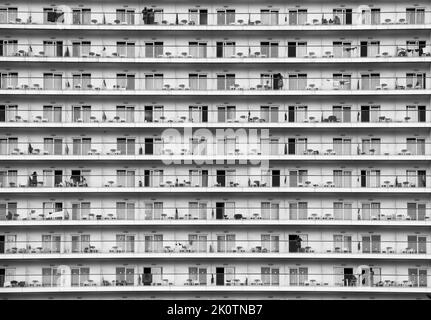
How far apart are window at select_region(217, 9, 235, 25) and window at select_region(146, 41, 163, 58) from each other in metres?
3.51

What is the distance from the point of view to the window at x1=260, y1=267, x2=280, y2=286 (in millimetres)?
71500

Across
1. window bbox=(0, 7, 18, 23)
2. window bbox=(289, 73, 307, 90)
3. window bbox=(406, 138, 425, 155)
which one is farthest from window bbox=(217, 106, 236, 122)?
window bbox=(0, 7, 18, 23)

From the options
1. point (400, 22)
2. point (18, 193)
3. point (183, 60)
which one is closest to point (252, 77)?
point (183, 60)

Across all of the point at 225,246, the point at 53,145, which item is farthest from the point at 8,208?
the point at 225,246

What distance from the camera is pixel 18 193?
235ft

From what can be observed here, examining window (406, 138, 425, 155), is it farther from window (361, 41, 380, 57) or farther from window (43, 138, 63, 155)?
window (43, 138, 63, 155)

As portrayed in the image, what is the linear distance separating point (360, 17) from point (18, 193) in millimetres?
21140

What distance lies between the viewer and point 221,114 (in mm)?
72750

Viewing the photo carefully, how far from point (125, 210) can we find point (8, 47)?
11.1 meters

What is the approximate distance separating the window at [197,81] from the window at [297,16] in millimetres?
5732

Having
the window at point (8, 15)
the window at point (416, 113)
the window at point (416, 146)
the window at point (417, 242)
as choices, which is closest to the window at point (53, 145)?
the window at point (8, 15)

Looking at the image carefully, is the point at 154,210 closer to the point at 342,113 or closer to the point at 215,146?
the point at 215,146

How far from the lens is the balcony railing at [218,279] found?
7106cm

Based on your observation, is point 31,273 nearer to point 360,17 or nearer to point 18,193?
point 18,193
